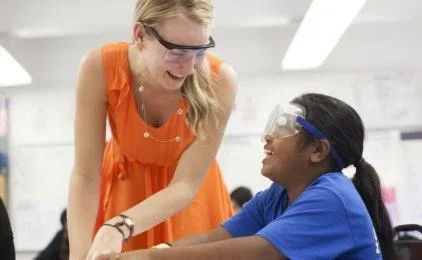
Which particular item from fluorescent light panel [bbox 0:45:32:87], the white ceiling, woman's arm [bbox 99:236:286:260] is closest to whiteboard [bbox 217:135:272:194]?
the white ceiling

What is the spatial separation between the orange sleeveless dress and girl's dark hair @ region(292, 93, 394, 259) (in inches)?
12.8

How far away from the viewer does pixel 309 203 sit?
123 cm

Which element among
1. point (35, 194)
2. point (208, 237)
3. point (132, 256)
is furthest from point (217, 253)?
point (35, 194)

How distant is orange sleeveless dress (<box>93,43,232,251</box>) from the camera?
5.07 feet

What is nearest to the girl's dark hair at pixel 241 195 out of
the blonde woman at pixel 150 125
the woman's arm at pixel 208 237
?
the blonde woman at pixel 150 125

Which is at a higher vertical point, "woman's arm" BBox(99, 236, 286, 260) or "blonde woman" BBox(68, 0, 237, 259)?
"blonde woman" BBox(68, 0, 237, 259)

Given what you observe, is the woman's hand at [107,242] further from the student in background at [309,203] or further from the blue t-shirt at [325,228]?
the blue t-shirt at [325,228]

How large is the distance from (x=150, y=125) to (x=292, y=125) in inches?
15.8

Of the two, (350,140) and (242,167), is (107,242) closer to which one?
(350,140)

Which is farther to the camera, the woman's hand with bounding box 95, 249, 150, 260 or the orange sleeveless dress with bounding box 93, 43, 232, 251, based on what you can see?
the orange sleeveless dress with bounding box 93, 43, 232, 251

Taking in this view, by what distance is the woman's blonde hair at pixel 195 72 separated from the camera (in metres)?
1.36

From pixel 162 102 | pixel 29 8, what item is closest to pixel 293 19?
pixel 29 8

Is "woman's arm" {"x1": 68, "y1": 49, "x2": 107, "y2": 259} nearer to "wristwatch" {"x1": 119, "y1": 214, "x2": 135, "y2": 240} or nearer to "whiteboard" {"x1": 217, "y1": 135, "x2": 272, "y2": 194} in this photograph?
"wristwatch" {"x1": 119, "y1": 214, "x2": 135, "y2": 240}

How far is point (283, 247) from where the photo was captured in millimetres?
1172
